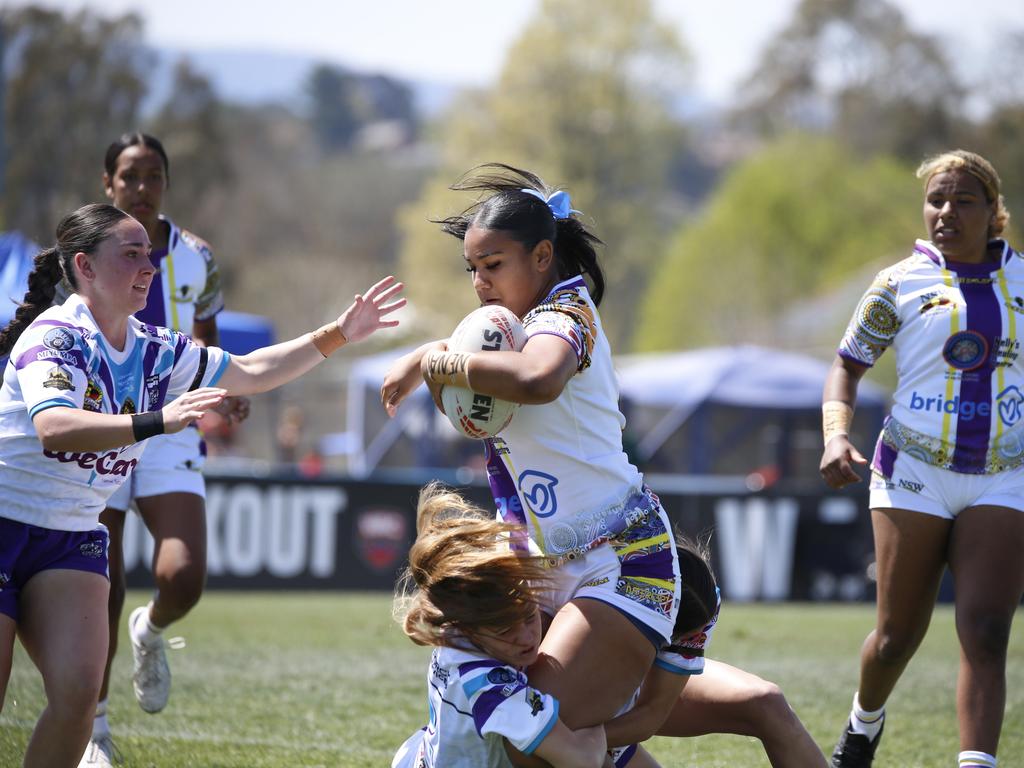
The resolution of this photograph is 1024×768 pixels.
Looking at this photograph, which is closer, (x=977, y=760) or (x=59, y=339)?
(x=59, y=339)

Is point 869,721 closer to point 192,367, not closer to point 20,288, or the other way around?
point 192,367

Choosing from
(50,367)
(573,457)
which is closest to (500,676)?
(573,457)

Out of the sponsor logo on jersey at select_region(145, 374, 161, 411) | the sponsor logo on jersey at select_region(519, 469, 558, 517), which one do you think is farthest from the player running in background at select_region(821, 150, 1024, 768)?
the sponsor logo on jersey at select_region(145, 374, 161, 411)

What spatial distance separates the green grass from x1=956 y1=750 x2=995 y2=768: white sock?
1108 millimetres

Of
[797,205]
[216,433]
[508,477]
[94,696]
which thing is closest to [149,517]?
[94,696]

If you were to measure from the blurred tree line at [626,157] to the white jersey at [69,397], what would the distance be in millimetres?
29626

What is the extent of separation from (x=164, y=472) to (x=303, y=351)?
4.94 ft

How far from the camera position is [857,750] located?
17.2 feet

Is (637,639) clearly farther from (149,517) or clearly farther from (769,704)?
(149,517)

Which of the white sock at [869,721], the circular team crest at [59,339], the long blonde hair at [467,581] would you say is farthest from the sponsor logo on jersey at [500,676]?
the white sock at [869,721]

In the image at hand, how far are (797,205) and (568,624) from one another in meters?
39.1

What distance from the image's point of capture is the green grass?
5.71 meters

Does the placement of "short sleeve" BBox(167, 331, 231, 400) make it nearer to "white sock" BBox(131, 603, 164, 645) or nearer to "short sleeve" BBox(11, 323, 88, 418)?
"short sleeve" BBox(11, 323, 88, 418)

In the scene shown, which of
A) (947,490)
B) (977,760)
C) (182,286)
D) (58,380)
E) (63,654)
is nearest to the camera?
(58,380)
